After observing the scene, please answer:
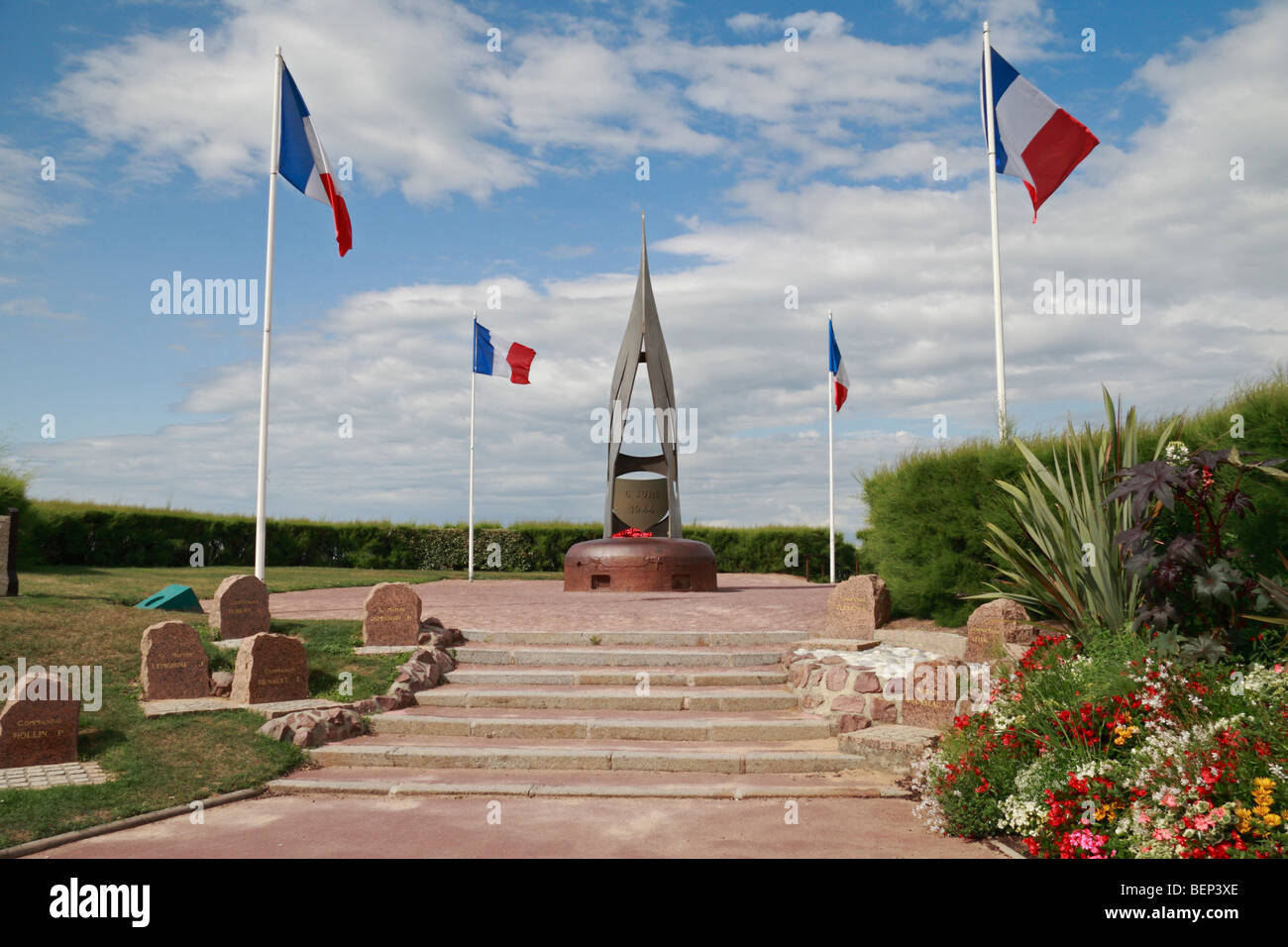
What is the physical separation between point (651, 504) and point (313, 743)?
32.2 ft

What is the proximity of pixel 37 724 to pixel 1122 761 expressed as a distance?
24.3 ft

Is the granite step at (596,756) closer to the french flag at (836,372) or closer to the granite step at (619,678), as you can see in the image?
the granite step at (619,678)

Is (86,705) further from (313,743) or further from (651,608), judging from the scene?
(651,608)

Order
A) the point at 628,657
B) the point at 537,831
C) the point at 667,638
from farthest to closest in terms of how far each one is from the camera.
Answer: the point at 667,638 → the point at 628,657 → the point at 537,831

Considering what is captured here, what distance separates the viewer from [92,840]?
5051 millimetres

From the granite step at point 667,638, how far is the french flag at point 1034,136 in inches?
247

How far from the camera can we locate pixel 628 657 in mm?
8883

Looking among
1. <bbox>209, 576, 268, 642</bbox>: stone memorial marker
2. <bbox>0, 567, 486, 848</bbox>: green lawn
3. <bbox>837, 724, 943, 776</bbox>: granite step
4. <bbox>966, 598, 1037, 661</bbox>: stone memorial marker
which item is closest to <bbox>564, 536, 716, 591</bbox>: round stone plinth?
<bbox>0, 567, 486, 848</bbox>: green lawn

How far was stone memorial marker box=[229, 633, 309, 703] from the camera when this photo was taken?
7.54 m

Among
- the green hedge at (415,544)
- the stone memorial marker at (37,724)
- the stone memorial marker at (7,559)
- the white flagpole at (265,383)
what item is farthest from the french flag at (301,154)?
the green hedge at (415,544)

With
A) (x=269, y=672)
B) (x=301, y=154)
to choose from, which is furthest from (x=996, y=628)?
(x=301, y=154)

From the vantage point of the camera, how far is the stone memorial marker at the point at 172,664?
7.61m

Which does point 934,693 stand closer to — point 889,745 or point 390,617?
point 889,745

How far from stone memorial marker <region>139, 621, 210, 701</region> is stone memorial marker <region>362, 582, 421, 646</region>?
172cm
